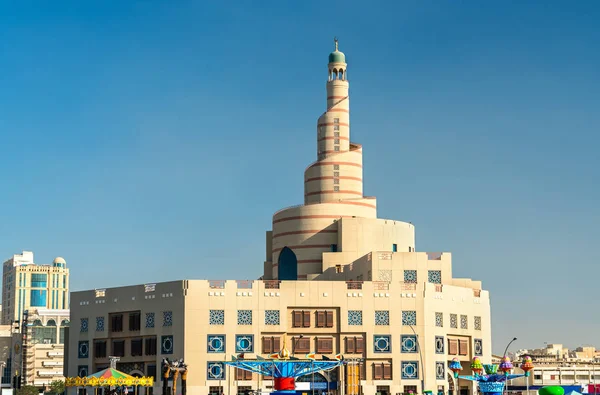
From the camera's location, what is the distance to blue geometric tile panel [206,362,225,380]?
98.9m

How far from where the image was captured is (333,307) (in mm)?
100750

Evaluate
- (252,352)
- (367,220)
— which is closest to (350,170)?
(367,220)

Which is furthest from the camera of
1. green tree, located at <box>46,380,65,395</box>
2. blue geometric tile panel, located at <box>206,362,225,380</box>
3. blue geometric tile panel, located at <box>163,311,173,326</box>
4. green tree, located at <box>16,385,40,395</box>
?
green tree, located at <box>16,385,40,395</box>

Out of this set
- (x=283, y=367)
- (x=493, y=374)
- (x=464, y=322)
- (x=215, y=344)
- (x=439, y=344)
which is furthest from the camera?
(x=464, y=322)

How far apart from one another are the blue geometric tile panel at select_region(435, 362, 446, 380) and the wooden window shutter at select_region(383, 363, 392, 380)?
16.5ft

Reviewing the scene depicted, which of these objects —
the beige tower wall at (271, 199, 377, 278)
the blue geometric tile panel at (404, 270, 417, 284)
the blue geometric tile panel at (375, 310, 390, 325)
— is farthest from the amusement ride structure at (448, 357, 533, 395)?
the beige tower wall at (271, 199, 377, 278)

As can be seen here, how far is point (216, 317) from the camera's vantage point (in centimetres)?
9981

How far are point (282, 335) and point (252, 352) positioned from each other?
349 centimetres

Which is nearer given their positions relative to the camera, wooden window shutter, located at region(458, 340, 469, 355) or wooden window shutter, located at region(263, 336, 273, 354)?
wooden window shutter, located at region(263, 336, 273, 354)

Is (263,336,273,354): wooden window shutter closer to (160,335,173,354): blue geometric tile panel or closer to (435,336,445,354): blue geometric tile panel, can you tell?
(160,335,173,354): blue geometric tile panel

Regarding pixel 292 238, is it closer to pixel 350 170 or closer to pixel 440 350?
pixel 350 170

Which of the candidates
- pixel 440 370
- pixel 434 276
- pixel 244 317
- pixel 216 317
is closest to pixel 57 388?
pixel 216 317

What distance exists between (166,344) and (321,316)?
1575 centimetres

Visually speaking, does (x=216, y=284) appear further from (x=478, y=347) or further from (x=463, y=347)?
(x=478, y=347)
